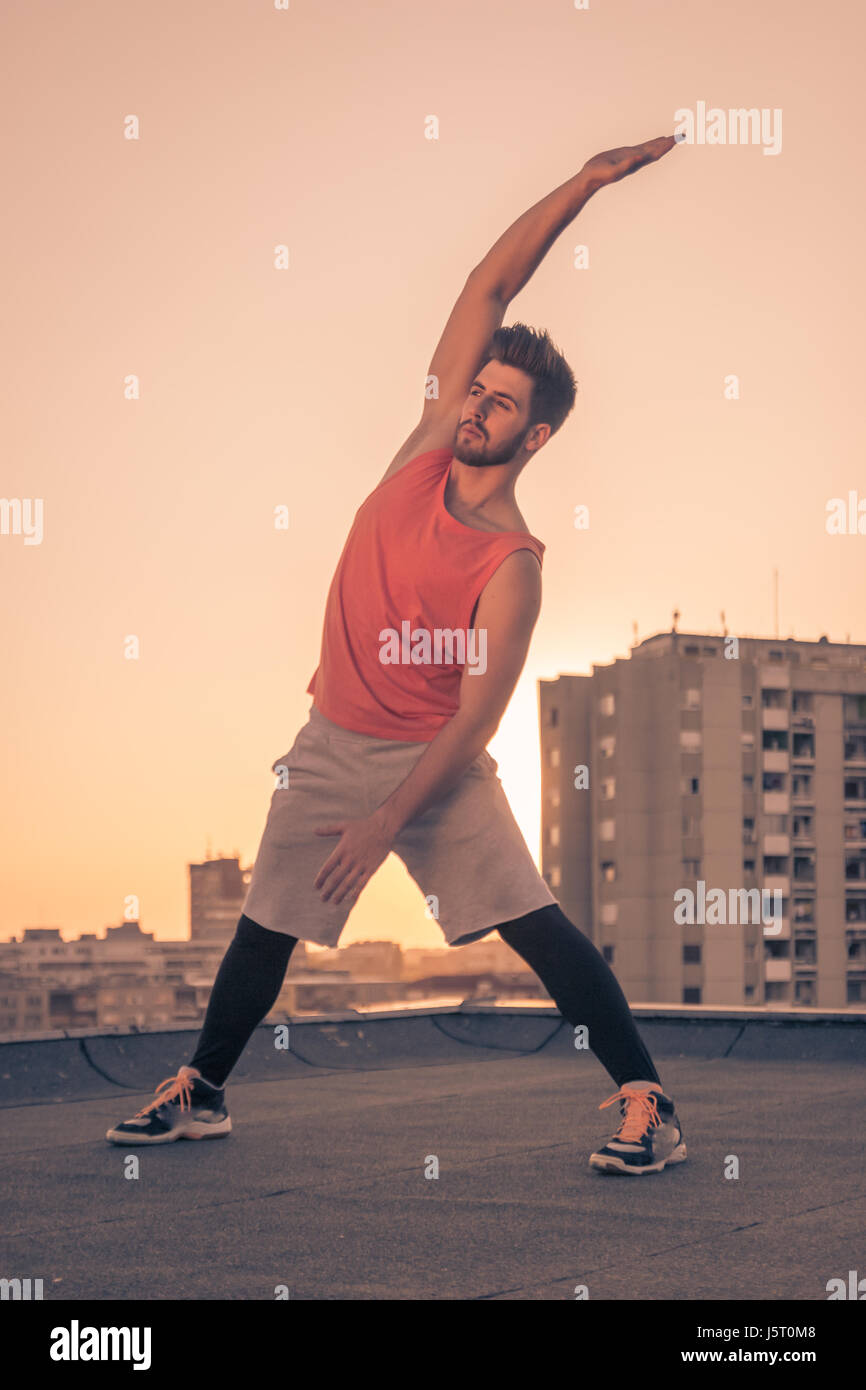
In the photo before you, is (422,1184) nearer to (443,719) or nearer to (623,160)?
(443,719)

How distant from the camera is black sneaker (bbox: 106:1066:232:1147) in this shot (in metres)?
4.11

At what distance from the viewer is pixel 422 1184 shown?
11.3 ft

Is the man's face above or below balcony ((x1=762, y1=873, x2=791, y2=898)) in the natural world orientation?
above

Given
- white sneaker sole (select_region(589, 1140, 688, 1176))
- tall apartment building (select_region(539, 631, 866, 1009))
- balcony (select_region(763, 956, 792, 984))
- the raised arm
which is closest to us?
white sneaker sole (select_region(589, 1140, 688, 1176))

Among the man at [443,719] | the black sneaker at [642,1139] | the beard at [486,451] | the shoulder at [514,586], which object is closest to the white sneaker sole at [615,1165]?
the black sneaker at [642,1139]

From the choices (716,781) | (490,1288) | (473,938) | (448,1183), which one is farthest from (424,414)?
(716,781)

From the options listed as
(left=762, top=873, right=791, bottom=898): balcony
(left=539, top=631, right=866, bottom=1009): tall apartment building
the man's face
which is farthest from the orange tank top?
(left=762, top=873, right=791, bottom=898): balcony

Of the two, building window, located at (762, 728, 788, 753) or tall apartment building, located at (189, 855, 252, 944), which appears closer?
building window, located at (762, 728, 788, 753)

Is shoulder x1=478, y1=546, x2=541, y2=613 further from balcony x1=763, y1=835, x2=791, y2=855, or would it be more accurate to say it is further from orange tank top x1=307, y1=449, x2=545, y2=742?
balcony x1=763, y1=835, x2=791, y2=855

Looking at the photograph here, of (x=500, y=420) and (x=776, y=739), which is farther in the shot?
(x=776, y=739)

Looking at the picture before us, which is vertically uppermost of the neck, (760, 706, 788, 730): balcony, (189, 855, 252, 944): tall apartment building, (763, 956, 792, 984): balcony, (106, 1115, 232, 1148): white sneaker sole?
(760, 706, 788, 730): balcony

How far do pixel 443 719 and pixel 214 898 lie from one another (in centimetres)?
12447

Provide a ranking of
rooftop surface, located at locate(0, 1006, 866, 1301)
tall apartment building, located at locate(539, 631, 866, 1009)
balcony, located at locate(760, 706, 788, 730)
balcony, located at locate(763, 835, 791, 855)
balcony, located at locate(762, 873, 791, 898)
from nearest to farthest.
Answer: rooftop surface, located at locate(0, 1006, 866, 1301) → tall apartment building, located at locate(539, 631, 866, 1009) → balcony, located at locate(763, 835, 791, 855) → balcony, located at locate(762, 873, 791, 898) → balcony, located at locate(760, 706, 788, 730)

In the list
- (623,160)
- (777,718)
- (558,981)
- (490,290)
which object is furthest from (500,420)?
(777,718)
